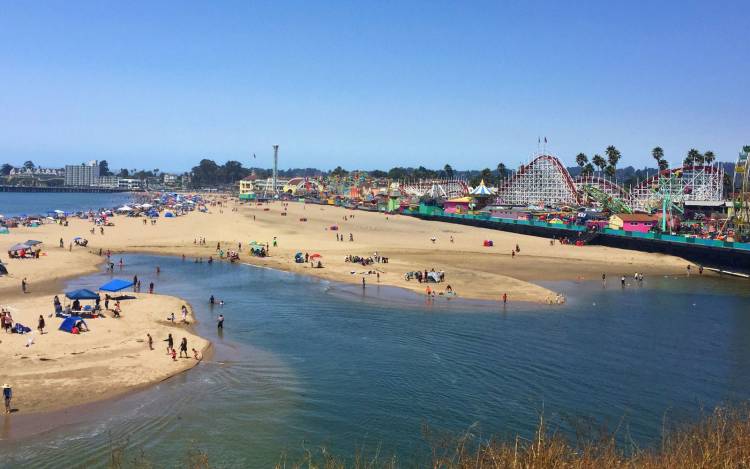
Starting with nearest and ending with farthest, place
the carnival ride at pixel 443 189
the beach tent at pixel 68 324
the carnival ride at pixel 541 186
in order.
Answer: the beach tent at pixel 68 324 < the carnival ride at pixel 541 186 < the carnival ride at pixel 443 189

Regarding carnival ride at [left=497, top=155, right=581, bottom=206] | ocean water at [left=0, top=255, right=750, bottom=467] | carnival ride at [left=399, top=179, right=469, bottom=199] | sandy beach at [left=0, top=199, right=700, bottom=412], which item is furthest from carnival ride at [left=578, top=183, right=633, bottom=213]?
ocean water at [left=0, top=255, right=750, bottom=467]

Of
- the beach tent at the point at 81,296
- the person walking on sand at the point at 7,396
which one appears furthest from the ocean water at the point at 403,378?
the beach tent at the point at 81,296

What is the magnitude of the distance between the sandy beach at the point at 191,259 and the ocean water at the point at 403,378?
2.19m

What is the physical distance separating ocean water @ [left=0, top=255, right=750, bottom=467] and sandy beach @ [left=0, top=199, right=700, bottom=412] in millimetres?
2191

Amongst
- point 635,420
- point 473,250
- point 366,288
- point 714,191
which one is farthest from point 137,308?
point 714,191

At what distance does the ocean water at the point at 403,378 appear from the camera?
18.6m

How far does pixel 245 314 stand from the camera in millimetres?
35031

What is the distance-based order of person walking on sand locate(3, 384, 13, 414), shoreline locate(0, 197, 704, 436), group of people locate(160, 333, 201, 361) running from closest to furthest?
person walking on sand locate(3, 384, 13, 414) < group of people locate(160, 333, 201, 361) < shoreline locate(0, 197, 704, 436)

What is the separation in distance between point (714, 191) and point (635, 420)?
97033 millimetres

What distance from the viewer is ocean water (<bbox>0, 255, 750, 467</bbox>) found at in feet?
61.2

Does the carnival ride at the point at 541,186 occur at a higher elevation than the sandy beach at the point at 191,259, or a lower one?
higher

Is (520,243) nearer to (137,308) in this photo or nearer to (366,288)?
(366,288)

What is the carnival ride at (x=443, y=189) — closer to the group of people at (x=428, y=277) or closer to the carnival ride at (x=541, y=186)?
the carnival ride at (x=541, y=186)

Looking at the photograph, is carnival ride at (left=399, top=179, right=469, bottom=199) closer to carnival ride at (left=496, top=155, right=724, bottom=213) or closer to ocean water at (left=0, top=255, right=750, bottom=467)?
carnival ride at (left=496, top=155, right=724, bottom=213)
